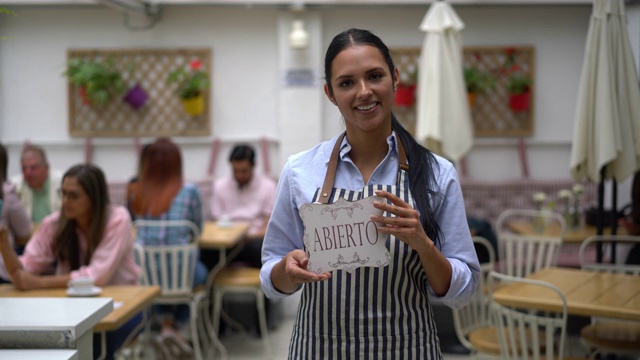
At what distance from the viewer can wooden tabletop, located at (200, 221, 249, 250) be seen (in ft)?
15.9

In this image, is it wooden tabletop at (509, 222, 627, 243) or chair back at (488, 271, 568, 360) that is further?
wooden tabletop at (509, 222, 627, 243)

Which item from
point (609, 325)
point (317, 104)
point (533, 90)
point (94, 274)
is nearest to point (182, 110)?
point (317, 104)

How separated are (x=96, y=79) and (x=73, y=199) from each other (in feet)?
11.2

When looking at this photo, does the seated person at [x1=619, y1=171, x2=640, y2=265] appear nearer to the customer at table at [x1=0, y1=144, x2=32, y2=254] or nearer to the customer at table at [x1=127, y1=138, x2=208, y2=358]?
the customer at table at [x1=127, y1=138, x2=208, y2=358]

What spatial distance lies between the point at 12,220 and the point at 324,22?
11.4 ft

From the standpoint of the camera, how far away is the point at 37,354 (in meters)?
1.78

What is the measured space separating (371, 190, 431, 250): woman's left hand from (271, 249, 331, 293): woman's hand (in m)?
0.16

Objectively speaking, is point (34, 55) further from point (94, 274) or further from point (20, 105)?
point (94, 274)

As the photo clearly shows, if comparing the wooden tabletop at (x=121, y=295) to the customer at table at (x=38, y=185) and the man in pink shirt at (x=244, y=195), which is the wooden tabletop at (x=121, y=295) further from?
the man in pink shirt at (x=244, y=195)

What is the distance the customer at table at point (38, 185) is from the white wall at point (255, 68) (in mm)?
1302

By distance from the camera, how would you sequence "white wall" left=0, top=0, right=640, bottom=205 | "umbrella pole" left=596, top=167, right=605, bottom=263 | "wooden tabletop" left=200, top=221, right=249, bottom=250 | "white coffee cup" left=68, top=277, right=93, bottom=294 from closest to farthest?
"white coffee cup" left=68, top=277, right=93, bottom=294 → "umbrella pole" left=596, top=167, right=605, bottom=263 → "wooden tabletop" left=200, top=221, right=249, bottom=250 → "white wall" left=0, top=0, right=640, bottom=205

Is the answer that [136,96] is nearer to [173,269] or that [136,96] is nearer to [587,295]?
[173,269]

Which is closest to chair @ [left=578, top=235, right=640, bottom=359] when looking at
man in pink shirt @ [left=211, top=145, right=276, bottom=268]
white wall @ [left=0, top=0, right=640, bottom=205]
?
man in pink shirt @ [left=211, top=145, right=276, bottom=268]

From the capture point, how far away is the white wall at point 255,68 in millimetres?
6859
